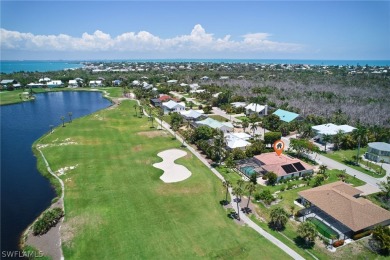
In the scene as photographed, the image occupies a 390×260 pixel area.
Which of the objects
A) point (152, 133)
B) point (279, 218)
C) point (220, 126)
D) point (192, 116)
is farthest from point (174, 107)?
point (279, 218)

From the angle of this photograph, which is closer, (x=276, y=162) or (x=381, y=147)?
(x=276, y=162)

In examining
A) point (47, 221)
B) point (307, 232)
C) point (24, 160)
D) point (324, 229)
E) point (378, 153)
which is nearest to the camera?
point (307, 232)

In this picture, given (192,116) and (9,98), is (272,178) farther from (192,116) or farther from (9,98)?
(9,98)

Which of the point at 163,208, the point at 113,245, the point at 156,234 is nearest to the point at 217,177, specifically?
the point at 163,208

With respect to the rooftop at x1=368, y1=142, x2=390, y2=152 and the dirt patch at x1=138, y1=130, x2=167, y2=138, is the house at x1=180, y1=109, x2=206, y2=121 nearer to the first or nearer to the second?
the dirt patch at x1=138, y1=130, x2=167, y2=138

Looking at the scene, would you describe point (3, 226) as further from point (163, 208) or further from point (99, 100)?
point (99, 100)

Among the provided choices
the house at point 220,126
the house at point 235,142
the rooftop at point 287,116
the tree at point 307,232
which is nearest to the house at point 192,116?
the house at point 220,126
